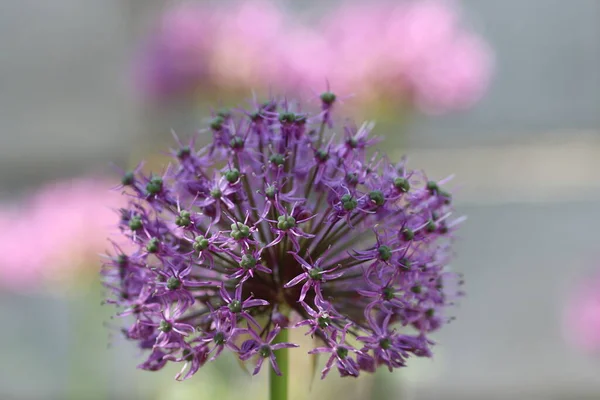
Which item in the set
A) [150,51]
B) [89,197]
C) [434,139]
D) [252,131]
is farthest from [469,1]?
[252,131]

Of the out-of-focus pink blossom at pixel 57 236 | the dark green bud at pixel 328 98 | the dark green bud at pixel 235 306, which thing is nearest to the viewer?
the dark green bud at pixel 235 306

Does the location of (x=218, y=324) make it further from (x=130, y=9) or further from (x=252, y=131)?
(x=130, y=9)

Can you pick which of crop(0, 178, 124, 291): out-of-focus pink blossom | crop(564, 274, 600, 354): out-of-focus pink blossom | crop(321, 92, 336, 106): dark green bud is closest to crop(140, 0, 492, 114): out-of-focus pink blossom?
crop(0, 178, 124, 291): out-of-focus pink blossom

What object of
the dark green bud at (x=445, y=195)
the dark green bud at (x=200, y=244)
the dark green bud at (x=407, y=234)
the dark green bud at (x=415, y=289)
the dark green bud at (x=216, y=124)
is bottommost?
the dark green bud at (x=200, y=244)

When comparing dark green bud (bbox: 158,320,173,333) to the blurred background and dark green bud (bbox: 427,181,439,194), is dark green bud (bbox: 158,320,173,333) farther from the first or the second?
the blurred background

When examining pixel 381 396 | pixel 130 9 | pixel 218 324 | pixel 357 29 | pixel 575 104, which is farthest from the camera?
pixel 130 9

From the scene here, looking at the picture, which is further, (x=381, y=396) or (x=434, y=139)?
(x=434, y=139)

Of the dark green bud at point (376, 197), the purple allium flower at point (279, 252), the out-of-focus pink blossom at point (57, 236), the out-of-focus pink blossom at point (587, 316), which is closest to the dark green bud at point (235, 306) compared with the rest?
the purple allium flower at point (279, 252)

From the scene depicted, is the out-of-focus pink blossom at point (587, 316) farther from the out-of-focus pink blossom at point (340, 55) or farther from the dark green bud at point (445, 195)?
the dark green bud at point (445, 195)

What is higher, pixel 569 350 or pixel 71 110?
pixel 71 110
